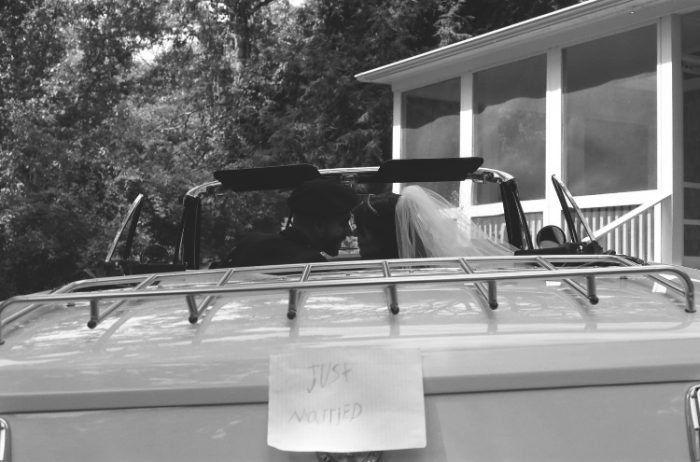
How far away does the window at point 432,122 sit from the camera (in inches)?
482

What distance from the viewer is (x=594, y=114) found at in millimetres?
10047

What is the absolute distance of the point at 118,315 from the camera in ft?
7.09

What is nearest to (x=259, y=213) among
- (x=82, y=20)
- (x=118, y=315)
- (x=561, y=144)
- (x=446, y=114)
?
(x=82, y=20)

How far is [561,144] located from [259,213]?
33.1 feet

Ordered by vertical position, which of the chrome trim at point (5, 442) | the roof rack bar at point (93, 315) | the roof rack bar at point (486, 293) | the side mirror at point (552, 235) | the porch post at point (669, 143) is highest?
the porch post at point (669, 143)

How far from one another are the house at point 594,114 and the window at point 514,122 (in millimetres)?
14

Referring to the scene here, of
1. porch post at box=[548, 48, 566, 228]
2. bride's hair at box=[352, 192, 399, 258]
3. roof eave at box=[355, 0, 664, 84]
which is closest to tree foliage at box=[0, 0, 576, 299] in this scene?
roof eave at box=[355, 0, 664, 84]

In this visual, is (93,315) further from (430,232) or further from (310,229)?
(430,232)

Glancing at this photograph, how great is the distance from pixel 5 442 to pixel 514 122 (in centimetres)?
1008

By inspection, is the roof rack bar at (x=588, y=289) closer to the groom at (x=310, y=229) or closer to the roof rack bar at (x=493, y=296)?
the roof rack bar at (x=493, y=296)

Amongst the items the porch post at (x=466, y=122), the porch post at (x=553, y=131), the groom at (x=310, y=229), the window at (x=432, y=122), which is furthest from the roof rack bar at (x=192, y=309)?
the porch post at (x=466, y=122)

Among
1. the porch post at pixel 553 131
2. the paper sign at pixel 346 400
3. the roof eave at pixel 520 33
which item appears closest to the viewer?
the paper sign at pixel 346 400

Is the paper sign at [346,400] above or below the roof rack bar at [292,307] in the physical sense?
below

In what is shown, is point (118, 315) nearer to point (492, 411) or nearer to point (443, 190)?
point (492, 411)
